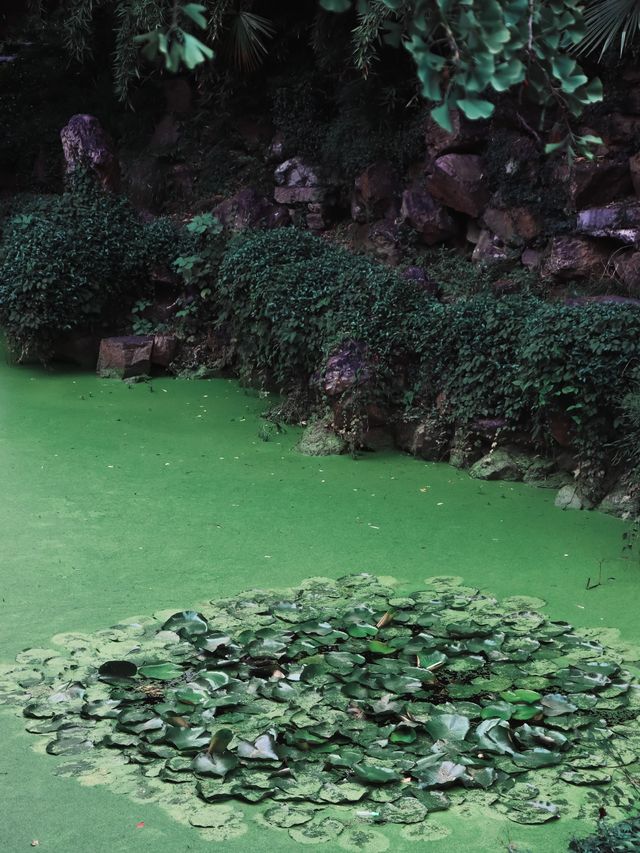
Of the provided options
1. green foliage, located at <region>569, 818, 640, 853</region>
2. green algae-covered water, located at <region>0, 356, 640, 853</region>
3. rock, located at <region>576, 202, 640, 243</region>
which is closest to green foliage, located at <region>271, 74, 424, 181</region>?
rock, located at <region>576, 202, 640, 243</region>

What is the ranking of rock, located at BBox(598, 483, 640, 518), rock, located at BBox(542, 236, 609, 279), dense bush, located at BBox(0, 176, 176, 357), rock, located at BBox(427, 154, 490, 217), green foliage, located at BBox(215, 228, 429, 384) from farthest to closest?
dense bush, located at BBox(0, 176, 176, 357)
rock, located at BBox(427, 154, 490, 217)
rock, located at BBox(542, 236, 609, 279)
green foliage, located at BBox(215, 228, 429, 384)
rock, located at BBox(598, 483, 640, 518)

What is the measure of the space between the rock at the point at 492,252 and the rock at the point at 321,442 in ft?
5.61

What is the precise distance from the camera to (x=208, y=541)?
463 cm

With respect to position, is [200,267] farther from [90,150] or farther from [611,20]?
[611,20]

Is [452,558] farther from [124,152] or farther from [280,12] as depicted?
[124,152]

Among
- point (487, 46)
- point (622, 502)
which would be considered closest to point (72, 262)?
point (622, 502)

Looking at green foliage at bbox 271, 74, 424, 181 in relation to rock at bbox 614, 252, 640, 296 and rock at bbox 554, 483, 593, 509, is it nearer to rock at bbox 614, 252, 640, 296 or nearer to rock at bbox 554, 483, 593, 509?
rock at bbox 614, 252, 640, 296

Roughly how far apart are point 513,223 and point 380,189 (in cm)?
123

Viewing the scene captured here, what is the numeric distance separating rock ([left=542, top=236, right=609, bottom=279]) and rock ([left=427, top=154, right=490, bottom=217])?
0.73 m

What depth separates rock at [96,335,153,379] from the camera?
301 inches

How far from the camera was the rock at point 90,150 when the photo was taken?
8.62m

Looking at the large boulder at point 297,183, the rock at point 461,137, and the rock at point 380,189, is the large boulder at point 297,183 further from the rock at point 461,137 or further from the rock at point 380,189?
the rock at point 461,137

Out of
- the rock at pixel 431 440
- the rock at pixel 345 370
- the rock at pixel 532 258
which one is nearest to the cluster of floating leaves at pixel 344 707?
the rock at pixel 431 440

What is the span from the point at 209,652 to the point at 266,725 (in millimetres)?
499
